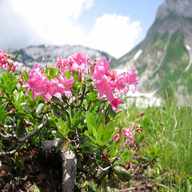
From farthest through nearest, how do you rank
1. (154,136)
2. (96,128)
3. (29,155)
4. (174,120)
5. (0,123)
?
(174,120) < (154,136) < (29,155) < (0,123) < (96,128)

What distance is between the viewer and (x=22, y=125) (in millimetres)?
3033

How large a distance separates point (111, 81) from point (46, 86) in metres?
0.38

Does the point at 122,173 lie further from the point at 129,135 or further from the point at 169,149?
the point at 169,149

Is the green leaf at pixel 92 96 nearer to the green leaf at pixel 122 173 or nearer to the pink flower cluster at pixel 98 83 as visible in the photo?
the pink flower cluster at pixel 98 83

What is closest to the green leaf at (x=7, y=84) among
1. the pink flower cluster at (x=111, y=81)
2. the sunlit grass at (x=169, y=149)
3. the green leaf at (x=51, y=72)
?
the green leaf at (x=51, y=72)

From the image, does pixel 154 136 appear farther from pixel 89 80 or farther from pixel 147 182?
pixel 89 80

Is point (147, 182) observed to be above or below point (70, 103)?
below

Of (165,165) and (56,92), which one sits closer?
(56,92)

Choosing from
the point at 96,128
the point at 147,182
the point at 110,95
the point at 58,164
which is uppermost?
the point at 110,95

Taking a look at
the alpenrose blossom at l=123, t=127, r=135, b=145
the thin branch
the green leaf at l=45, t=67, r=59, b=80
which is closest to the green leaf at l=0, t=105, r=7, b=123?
the thin branch

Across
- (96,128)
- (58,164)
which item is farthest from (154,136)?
(96,128)

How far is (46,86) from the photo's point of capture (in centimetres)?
290

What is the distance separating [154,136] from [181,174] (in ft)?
2.11

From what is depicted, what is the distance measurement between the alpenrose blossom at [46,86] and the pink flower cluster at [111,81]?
0.55ft
